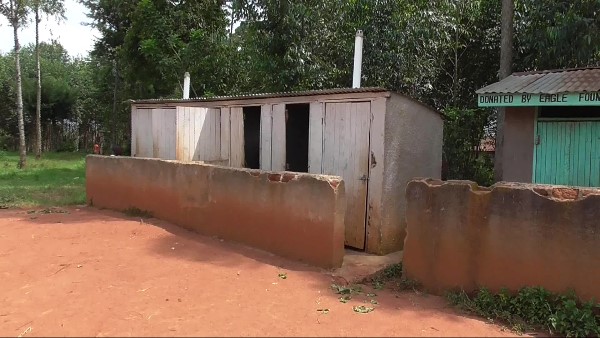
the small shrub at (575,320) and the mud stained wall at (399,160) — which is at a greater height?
the mud stained wall at (399,160)

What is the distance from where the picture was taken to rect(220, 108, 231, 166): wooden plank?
8688 millimetres

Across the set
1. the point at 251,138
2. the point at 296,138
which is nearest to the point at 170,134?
the point at 251,138

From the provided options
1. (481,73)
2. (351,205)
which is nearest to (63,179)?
(351,205)

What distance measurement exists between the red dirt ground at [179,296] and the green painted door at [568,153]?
11.0 ft

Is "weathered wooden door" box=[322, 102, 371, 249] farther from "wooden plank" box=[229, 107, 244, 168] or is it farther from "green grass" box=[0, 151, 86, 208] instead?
"green grass" box=[0, 151, 86, 208]

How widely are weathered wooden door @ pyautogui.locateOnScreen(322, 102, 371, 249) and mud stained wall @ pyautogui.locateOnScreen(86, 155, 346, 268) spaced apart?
108cm

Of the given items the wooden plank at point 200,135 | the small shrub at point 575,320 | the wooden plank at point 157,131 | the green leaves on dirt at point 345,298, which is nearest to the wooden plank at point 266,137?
the wooden plank at point 200,135

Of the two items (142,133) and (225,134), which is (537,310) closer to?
(225,134)

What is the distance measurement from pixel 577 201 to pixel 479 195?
2.79 feet

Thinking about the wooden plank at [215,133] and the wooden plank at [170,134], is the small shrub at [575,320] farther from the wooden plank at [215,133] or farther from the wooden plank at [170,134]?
the wooden plank at [170,134]

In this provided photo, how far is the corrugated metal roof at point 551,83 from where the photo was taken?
6.19 m

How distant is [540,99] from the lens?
6.36 metres

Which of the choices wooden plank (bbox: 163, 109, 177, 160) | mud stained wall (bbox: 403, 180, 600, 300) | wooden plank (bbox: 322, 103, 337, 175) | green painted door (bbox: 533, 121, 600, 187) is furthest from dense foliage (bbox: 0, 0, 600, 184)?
mud stained wall (bbox: 403, 180, 600, 300)

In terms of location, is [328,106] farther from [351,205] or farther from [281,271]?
[281,271]
